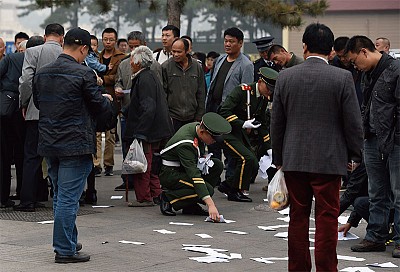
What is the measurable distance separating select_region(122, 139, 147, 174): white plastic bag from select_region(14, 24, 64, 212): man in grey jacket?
101 centimetres

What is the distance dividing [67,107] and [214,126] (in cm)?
238

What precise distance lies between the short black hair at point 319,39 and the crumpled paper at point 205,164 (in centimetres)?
359

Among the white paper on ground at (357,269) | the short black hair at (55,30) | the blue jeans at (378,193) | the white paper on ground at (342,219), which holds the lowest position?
the white paper on ground at (342,219)

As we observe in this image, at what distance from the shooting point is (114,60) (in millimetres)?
13109

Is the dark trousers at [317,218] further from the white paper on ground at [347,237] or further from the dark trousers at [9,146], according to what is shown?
the dark trousers at [9,146]

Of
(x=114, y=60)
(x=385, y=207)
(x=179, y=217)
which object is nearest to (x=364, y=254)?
(x=385, y=207)

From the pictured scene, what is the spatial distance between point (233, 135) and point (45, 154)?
13.0ft

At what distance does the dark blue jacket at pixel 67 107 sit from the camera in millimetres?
7594

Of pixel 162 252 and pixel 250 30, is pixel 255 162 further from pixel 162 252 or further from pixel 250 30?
pixel 250 30

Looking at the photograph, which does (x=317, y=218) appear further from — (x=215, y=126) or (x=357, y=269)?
(x=215, y=126)

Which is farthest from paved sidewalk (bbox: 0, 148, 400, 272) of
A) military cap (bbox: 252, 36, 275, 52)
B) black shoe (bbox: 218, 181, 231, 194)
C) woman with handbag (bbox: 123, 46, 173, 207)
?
military cap (bbox: 252, 36, 275, 52)

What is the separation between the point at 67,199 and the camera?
7.59 m

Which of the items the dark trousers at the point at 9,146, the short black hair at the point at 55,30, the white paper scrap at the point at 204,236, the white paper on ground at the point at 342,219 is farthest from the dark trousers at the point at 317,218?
the dark trousers at the point at 9,146

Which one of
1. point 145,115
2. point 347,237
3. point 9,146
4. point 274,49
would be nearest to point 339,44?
point 274,49
